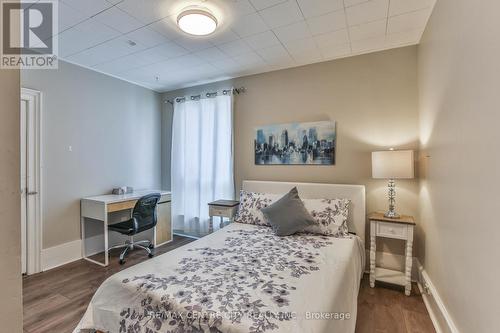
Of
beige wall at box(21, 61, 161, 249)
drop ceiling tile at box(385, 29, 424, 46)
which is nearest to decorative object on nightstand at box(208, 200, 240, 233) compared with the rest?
beige wall at box(21, 61, 161, 249)

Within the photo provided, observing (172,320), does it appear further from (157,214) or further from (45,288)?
(157,214)

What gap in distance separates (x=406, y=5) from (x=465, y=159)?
4.99ft

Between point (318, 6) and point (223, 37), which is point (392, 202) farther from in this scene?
point (223, 37)

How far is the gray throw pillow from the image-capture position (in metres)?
2.62

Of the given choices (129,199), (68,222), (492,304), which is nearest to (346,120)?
(492,304)

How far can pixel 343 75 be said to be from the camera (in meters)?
3.15

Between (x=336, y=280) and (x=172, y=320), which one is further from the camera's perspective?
(x=336, y=280)

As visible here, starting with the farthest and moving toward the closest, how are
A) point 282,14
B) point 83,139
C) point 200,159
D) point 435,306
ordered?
point 200,159 < point 83,139 < point 282,14 < point 435,306

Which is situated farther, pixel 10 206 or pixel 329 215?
pixel 329 215

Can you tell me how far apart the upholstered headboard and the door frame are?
297 centimetres

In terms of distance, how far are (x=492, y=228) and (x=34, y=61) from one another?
4.62m

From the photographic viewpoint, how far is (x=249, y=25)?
2414 millimetres

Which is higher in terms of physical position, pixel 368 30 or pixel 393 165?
pixel 368 30

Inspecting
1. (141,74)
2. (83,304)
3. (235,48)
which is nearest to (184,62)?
(235,48)
